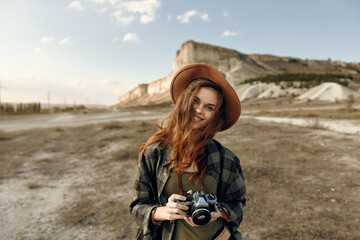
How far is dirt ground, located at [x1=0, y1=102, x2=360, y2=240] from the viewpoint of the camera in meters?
3.10

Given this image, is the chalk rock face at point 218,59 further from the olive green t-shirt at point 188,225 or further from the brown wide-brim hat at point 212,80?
the olive green t-shirt at point 188,225

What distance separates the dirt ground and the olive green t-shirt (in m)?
0.56

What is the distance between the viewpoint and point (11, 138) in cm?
952

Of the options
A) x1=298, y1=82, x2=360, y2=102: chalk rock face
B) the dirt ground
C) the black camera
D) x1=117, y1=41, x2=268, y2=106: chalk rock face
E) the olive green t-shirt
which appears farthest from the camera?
x1=117, y1=41, x2=268, y2=106: chalk rock face

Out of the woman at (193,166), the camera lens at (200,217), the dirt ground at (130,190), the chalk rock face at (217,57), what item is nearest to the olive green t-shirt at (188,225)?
the woman at (193,166)

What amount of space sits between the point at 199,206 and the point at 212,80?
743 millimetres

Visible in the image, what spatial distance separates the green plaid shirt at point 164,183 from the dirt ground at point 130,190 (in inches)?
17.5

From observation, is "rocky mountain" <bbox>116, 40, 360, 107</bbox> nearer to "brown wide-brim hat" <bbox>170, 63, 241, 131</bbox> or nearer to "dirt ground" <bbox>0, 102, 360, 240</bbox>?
"dirt ground" <bbox>0, 102, 360, 240</bbox>

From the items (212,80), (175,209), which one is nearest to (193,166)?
(175,209)

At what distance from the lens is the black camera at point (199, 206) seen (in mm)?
980

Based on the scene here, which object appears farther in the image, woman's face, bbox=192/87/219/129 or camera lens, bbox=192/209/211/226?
woman's face, bbox=192/87/219/129

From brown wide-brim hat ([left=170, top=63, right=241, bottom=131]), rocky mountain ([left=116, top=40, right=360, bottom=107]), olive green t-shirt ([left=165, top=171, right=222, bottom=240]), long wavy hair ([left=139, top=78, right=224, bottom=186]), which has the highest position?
rocky mountain ([left=116, top=40, right=360, bottom=107])

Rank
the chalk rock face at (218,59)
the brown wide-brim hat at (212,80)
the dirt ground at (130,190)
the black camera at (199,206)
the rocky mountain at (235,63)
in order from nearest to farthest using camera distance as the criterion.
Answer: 1. the black camera at (199,206)
2. the brown wide-brim hat at (212,80)
3. the dirt ground at (130,190)
4. the rocky mountain at (235,63)
5. the chalk rock face at (218,59)

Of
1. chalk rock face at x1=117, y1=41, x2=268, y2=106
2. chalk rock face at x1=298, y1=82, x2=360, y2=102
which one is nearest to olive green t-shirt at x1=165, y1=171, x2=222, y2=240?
chalk rock face at x1=298, y1=82, x2=360, y2=102
